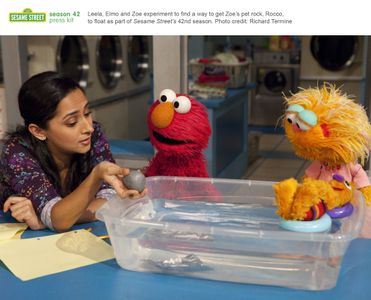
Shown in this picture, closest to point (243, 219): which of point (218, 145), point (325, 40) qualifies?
point (218, 145)

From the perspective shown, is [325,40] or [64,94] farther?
[325,40]

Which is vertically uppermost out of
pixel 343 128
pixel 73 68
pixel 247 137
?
pixel 343 128

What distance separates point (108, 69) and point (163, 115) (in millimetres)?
3851

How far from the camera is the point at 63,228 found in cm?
156

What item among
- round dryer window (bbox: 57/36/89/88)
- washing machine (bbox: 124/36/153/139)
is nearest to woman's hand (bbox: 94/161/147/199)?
round dryer window (bbox: 57/36/89/88)

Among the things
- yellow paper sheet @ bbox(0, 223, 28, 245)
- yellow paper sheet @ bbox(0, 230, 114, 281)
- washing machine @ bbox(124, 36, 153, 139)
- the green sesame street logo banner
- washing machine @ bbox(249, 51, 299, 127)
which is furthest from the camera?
washing machine @ bbox(249, 51, 299, 127)

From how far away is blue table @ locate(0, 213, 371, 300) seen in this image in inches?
45.2

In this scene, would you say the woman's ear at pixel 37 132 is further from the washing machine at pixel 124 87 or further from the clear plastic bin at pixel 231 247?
the washing machine at pixel 124 87

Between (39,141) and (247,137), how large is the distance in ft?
11.8

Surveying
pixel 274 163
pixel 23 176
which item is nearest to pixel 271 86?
pixel 274 163

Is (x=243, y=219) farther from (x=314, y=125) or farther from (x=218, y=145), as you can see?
(x=218, y=145)

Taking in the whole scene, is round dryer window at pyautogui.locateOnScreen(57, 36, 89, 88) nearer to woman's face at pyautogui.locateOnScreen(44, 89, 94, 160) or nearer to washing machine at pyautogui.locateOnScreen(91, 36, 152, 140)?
washing machine at pyautogui.locateOnScreen(91, 36, 152, 140)

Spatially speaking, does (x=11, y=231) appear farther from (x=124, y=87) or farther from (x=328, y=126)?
(x=124, y=87)

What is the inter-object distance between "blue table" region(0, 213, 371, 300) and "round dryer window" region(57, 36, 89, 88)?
3.37 metres
